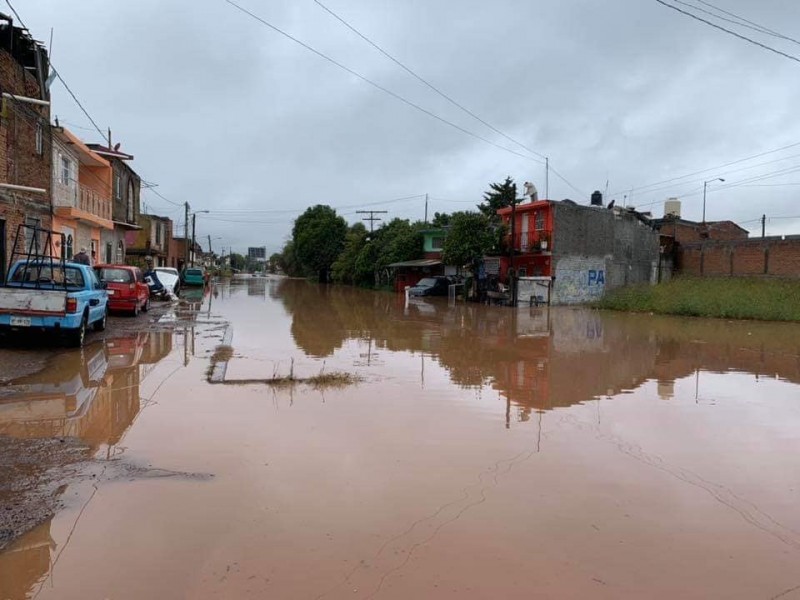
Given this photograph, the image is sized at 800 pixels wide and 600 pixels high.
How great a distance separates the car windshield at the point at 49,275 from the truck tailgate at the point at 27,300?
1598 mm

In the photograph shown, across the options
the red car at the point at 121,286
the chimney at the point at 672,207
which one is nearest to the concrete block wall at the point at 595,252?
the chimney at the point at 672,207

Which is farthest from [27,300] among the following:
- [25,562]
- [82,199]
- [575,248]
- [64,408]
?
[575,248]

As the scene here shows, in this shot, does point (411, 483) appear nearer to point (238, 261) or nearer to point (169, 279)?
point (169, 279)

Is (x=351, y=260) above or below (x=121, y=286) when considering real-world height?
above

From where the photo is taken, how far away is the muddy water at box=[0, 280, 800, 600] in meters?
3.67

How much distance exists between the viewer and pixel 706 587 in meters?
3.64

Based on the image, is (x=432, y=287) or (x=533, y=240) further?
(x=432, y=287)

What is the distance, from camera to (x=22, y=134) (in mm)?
18203

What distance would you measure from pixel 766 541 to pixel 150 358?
10.3 meters

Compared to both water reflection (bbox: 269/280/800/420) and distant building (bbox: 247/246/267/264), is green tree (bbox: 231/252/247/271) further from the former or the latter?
water reflection (bbox: 269/280/800/420)

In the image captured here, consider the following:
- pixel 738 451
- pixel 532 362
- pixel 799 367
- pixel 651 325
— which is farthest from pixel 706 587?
pixel 651 325

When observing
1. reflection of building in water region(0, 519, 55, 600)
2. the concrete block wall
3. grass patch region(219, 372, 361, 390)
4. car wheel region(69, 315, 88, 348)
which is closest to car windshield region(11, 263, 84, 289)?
car wheel region(69, 315, 88, 348)

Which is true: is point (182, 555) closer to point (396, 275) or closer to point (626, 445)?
point (626, 445)

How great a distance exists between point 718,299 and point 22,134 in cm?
2800
